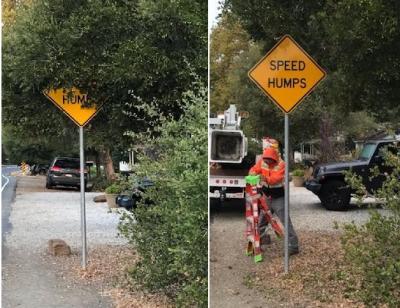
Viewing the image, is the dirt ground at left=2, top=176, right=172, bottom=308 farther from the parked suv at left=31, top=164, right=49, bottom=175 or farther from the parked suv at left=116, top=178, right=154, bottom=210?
the parked suv at left=116, top=178, right=154, bottom=210

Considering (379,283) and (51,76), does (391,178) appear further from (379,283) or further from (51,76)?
(51,76)

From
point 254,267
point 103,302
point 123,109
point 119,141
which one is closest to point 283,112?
point 254,267

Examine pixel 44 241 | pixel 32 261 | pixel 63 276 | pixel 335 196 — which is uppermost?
pixel 335 196

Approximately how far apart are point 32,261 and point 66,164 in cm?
76

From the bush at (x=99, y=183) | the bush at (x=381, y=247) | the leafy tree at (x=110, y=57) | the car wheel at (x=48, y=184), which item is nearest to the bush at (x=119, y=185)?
the bush at (x=99, y=183)

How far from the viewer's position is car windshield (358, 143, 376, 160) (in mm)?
3117

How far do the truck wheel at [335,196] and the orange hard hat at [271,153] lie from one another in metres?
0.29

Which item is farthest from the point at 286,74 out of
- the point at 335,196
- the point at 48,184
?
the point at 48,184

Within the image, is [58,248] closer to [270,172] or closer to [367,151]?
[270,172]

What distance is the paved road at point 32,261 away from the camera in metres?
3.08

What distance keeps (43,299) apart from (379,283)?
74.7 inches

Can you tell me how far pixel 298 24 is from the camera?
356cm

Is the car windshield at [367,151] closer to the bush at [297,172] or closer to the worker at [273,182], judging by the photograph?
the bush at [297,172]

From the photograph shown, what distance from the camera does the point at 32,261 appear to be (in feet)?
12.1
